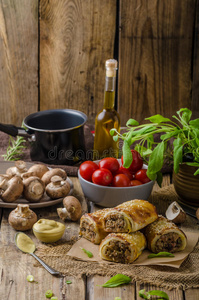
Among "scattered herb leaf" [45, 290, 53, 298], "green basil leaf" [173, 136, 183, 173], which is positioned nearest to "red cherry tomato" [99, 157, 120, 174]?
"green basil leaf" [173, 136, 183, 173]

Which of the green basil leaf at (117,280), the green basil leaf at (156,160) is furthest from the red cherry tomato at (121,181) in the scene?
the green basil leaf at (117,280)

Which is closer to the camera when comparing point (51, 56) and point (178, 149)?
point (178, 149)

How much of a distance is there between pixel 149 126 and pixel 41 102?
1.13 metres

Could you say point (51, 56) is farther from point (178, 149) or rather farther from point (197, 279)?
point (197, 279)

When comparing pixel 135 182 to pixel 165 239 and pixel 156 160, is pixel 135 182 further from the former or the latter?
pixel 165 239

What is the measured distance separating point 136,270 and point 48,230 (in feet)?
1.02

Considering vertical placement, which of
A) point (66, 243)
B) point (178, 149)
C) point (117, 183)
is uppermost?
point (178, 149)

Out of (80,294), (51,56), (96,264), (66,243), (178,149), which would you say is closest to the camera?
(80,294)

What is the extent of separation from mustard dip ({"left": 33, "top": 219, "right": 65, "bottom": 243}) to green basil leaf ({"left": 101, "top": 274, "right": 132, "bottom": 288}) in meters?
0.26

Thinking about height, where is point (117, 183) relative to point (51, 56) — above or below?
→ below

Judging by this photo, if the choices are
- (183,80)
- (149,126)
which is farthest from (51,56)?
(149,126)

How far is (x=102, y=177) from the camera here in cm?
157

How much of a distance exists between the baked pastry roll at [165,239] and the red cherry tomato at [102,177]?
270mm

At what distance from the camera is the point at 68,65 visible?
2482mm
